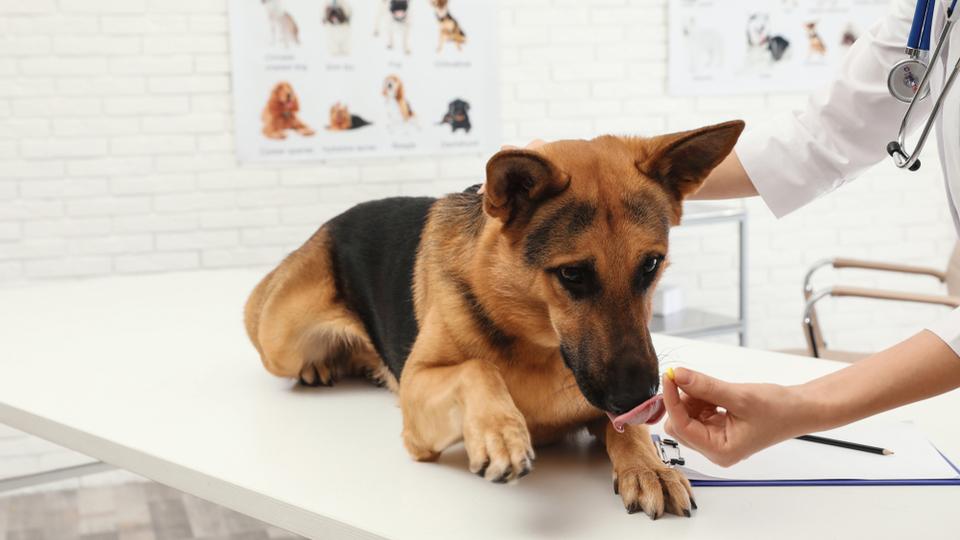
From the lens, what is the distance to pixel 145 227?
3918 millimetres

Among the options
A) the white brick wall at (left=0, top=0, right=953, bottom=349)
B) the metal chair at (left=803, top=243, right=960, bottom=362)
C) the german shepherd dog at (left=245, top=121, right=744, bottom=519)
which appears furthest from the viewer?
the white brick wall at (left=0, top=0, right=953, bottom=349)

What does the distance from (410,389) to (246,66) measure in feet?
9.51

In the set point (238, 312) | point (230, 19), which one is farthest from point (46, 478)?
point (230, 19)

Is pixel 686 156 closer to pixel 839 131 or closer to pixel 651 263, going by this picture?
pixel 651 263

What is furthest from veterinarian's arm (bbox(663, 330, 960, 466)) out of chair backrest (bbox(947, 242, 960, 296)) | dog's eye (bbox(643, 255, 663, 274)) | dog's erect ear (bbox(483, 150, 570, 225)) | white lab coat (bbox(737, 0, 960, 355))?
chair backrest (bbox(947, 242, 960, 296))

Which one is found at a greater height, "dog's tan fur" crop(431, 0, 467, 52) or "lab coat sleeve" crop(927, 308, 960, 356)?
"dog's tan fur" crop(431, 0, 467, 52)

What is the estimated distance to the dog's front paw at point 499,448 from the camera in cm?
116

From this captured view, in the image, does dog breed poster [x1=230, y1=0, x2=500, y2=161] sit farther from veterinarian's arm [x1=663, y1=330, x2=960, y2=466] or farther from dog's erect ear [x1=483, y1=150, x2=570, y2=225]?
veterinarian's arm [x1=663, y1=330, x2=960, y2=466]

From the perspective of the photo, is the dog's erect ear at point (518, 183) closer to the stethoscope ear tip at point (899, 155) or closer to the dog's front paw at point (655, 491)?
the dog's front paw at point (655, 491)

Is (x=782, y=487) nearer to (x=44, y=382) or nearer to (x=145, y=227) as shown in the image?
(x=44, y=382)

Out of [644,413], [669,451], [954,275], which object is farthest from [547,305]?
[954,275]

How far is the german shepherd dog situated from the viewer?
3.93 feet

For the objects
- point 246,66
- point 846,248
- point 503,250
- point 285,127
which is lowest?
point 846,248

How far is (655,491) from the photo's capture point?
4.03ft
